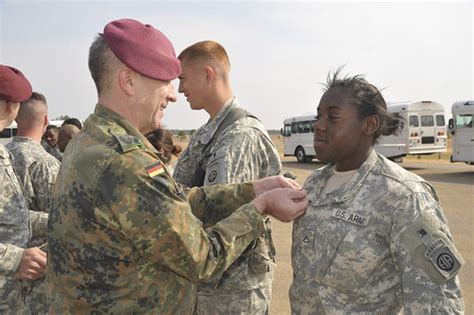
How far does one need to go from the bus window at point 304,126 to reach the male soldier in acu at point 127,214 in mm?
23586

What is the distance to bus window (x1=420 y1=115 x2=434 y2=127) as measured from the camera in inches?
788

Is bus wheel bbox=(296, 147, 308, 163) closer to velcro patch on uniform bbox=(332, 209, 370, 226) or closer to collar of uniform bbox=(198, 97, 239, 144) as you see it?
collar of uniform bbox=(198, 97, 239, 144)

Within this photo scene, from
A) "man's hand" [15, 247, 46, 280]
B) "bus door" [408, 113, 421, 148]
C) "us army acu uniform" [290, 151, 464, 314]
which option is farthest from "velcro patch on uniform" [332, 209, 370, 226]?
"bus door" [408, 113, 421, 148]

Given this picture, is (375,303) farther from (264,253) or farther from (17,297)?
(17,297)

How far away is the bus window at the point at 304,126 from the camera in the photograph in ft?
83.0

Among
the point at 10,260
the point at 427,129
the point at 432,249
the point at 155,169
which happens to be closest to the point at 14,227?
the point at 10,260

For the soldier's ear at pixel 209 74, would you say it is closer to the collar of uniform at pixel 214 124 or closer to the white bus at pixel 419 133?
the collar of uniform at pixel 214 124

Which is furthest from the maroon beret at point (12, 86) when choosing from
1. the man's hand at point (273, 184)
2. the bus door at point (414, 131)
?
the bus door at point (414, 131)

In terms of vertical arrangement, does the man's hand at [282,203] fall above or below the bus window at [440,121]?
above

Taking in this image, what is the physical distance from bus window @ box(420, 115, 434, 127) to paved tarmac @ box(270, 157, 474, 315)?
2.21 m

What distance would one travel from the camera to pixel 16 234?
3.13m

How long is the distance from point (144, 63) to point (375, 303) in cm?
144

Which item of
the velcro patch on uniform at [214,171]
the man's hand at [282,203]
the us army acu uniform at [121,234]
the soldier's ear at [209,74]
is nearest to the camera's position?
the us army acu uniform at [121,234]

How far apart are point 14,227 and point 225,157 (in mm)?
1523
